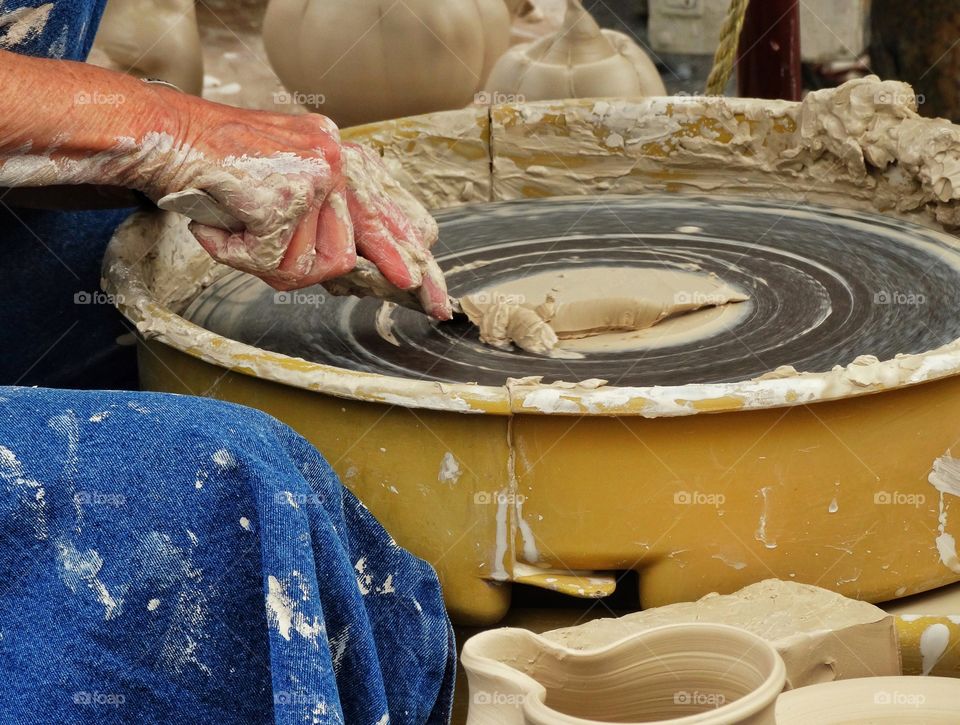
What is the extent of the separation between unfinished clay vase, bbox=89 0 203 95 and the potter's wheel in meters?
1.10

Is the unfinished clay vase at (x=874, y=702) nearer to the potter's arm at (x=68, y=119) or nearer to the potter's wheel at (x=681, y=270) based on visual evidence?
the potter's wheel at (x=681, y=270)

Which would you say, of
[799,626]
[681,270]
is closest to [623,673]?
[799,626]

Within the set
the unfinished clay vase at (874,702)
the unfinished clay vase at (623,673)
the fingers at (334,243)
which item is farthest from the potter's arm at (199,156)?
the unfinished clay vase at (874,702)

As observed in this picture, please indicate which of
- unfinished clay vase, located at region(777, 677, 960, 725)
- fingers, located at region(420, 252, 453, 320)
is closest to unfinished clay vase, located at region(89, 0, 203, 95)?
fingers, located at region(420, 252, 453, 320)

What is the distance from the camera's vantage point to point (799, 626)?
3.99ft

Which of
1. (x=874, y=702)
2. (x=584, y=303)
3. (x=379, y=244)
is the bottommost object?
(x=874, y=702)

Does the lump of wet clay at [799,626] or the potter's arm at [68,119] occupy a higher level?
the potter's arm at [68,119]

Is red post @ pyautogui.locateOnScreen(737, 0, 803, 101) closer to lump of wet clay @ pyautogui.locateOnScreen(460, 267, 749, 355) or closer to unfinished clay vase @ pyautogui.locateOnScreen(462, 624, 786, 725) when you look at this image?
lump of wet clay @ pyautogui.locateOnScreen(460, 267, 749, 355)

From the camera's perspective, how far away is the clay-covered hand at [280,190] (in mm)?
1293

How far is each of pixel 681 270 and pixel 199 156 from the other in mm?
786

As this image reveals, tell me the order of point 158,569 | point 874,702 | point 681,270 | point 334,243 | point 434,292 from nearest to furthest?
point 158,569 → point 874,702 → point 334,243 → point 434,292 → point 681,270

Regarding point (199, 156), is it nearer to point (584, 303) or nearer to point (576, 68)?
point (584, 303)

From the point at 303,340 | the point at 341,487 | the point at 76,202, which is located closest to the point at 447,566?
the point at 341,487

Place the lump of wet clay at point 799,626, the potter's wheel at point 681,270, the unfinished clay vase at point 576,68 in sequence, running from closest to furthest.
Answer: the lump of wet clay at point 799,626, the potter's wheel at point 681,270, the unfinished clay vase at point 576,68
